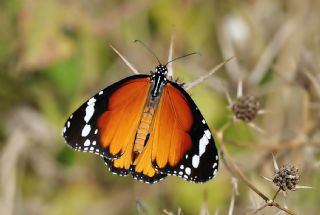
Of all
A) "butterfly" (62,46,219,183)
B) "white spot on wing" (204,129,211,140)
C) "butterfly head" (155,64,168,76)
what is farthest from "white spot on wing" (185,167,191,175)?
"butterfly head" (155,64,168,76)

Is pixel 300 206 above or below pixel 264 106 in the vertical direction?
below

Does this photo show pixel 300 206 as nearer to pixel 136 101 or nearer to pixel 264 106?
pixel 264 106

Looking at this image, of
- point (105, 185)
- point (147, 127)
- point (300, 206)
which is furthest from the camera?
point (105, 185)

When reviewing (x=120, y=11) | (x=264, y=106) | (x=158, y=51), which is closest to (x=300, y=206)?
(x=264, y=106)

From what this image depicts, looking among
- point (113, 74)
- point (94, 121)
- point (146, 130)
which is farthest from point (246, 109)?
point (113, 74)

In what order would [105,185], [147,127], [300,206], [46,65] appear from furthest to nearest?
[105,185] → [46,65] → [300,206] → [147,127]

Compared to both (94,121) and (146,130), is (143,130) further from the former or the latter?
(94,121)
